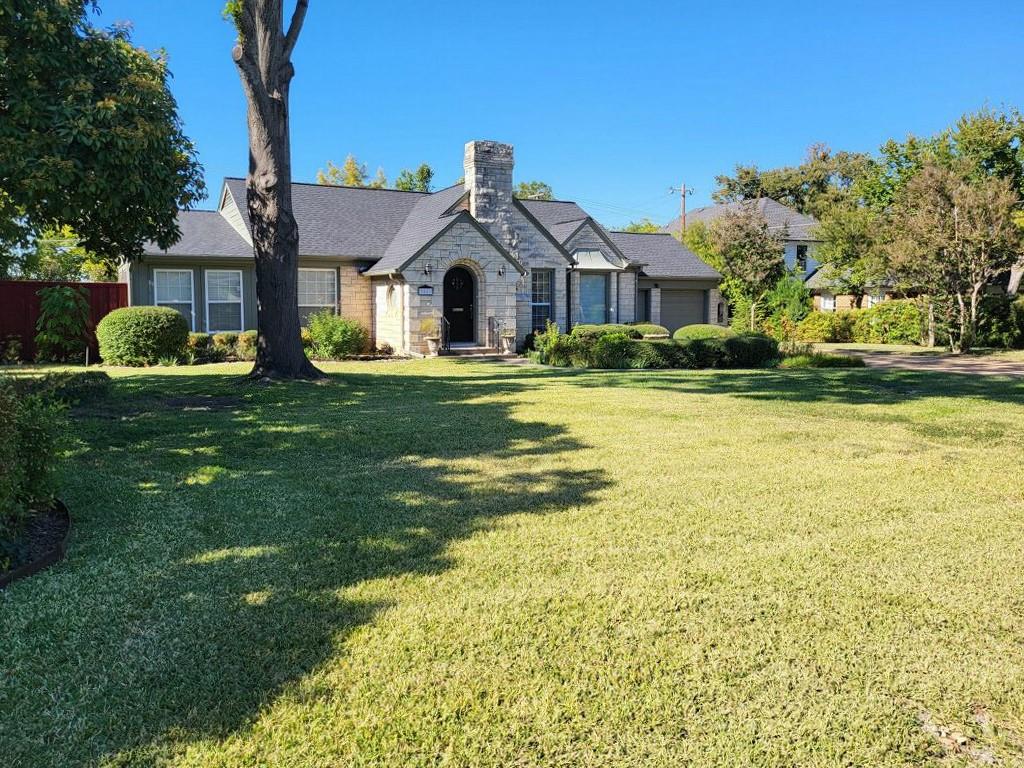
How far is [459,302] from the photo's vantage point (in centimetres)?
2338

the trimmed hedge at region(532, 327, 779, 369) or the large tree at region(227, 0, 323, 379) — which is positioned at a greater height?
the large tree at region(227, 0, 323, 379)

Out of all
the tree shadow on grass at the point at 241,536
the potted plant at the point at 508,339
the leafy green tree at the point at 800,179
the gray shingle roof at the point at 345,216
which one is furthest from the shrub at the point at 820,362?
the leafy green tree at the point at 800,179

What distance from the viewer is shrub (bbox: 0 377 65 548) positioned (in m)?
4.21

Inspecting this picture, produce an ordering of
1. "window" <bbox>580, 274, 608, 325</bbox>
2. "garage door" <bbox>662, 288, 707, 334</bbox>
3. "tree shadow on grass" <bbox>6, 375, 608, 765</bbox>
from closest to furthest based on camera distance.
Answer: "tree shadow on grass" <bbox>6, 375, 608, 765</bbox> → "window" <bbox>580, 274, 608, 325</bbox> → "garage door" <bbox>662, 288, 707, 334</bbox>

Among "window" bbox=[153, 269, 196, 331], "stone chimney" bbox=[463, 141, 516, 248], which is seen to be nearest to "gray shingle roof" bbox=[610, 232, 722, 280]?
"stone chimney" bbox=[463, 141, 516, 248]

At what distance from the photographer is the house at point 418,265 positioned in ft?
71.0

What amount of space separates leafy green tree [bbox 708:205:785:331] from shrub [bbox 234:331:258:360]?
21.6 m

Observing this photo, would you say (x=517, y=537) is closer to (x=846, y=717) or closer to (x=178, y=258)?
(x=846, y=717)

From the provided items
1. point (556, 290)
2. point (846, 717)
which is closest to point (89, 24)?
point (846, 717)

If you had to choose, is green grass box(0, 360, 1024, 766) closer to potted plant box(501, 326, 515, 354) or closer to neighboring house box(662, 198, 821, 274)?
potted plant box(501, 326, 515, 354)

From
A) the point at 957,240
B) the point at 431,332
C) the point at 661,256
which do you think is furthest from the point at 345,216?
the point at 957,240

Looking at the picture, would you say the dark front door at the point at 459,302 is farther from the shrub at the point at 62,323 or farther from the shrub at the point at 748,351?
the shrub at the point at 62,323

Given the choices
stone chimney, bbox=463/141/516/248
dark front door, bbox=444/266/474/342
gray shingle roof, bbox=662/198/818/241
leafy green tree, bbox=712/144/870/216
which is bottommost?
dark front door, bbox=444/266/474/342

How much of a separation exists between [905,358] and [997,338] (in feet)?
21.1
